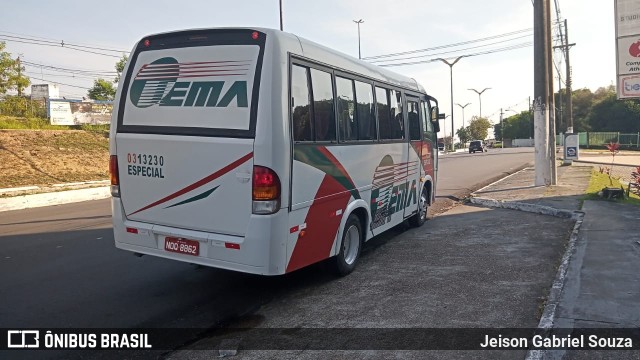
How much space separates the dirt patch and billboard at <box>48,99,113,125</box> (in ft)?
14.3

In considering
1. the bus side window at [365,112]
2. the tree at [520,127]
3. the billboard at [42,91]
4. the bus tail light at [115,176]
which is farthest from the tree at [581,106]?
the bus tail light at [115,176]

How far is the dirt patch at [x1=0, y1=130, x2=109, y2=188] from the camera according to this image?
19.8 metres

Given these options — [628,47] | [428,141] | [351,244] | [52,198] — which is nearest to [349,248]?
[351,244]

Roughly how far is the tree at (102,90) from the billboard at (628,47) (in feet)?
155

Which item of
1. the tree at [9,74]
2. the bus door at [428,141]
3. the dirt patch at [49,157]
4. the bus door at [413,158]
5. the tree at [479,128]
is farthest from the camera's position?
the tree at [479,128]

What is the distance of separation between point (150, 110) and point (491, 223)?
7.42 metres

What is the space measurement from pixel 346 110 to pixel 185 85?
2.12m

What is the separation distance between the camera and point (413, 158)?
907 cm

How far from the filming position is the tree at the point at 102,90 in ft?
168

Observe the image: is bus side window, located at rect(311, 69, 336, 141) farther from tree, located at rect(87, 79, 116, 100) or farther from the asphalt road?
tree, located at rect(87, 79, 116, 100)

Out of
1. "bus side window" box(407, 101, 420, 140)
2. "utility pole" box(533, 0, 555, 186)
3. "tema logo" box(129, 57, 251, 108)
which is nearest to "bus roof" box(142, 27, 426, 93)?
"tema logo" box(129, 57, 251, 108)

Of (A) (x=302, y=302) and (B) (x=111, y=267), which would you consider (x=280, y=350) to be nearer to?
(A) (x=302, y=302)

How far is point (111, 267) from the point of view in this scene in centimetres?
704

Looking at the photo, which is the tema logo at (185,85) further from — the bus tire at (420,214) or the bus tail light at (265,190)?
the bus tire at (420,214)
